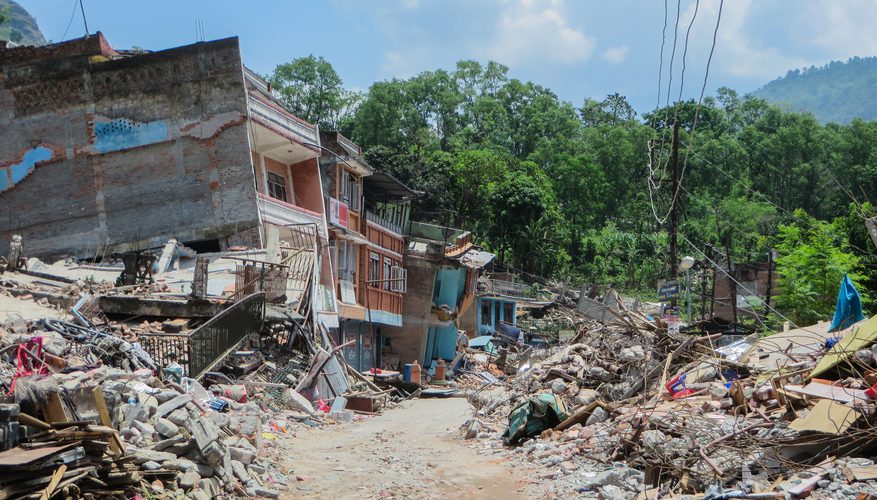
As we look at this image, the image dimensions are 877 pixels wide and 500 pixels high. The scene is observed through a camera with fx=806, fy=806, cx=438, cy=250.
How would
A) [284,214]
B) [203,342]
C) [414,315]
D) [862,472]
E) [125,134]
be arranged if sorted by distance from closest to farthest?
[862,472] < [203,342] < [125,134] < [284,214] < [414,315]

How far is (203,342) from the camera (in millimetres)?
14555

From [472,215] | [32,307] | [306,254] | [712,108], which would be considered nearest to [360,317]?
[306,254]

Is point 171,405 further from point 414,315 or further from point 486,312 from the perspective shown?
point 486,312

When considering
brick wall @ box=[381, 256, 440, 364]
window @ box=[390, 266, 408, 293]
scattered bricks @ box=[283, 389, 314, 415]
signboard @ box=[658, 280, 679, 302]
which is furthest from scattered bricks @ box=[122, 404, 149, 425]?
brick wall @ box=[381, 256, 440, 364]

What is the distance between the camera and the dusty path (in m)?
9.99

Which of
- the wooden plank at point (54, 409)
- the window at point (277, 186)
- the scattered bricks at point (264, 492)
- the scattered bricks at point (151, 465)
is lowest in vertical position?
the scattered bricks at point (264, 492)

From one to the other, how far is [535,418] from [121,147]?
1560cm

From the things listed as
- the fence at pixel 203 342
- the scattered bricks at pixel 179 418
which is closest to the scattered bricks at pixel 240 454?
the scattered bricks at pixel 179 418

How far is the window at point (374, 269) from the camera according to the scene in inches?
1168

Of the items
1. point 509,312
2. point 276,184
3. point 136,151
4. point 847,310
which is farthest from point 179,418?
point 509,312

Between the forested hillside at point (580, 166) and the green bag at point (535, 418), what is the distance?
30.0 m

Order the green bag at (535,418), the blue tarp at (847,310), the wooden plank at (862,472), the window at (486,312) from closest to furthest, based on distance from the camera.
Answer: the wooden plank at (862,472), the green bag at (535,418), the blue tarp at (847,310), the window at (486,312)

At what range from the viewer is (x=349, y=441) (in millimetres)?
13969

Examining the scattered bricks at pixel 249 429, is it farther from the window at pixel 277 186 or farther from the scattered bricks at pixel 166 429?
the window at pixel 277 186
